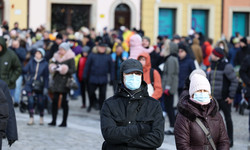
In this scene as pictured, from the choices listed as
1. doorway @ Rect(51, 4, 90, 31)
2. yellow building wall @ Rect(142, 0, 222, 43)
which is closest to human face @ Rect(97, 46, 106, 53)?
doorway @ Rect(51, 4, 90, 31)

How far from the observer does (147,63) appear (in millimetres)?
11062

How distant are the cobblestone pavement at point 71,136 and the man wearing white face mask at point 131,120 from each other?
193 inches

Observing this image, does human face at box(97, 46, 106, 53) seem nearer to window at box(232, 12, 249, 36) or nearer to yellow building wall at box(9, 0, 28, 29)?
yellow building wall at box(9, 0, 28, 29)

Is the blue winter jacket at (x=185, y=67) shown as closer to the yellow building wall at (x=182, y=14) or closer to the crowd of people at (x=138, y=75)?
the crowd of people at (x=138, y=75)

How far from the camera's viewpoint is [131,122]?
231 inches

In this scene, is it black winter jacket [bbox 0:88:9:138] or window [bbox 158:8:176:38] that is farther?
window [bbox 158:8:176:38]

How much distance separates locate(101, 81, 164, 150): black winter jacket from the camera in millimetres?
5797

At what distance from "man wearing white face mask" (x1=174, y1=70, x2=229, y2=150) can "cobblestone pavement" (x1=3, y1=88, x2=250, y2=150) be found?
442cm

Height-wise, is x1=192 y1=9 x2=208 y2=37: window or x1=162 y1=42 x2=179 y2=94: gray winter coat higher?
x1=192 y1=9 x2=208 y2=37: window

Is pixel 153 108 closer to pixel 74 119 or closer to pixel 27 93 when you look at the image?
pixel 27 93

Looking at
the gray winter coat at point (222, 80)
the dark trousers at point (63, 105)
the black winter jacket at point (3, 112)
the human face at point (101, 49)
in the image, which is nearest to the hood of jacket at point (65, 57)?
the dark trousers at point (63, 105)

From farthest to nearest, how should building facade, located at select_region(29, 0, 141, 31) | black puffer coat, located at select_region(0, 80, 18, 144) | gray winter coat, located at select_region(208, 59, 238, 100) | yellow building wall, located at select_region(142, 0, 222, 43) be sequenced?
yellow building wall, located at select_region(142, 0, 222, 43)
building facade, located at select_region(29, 0, 141, 31)
gray winter coat, located at select_region(208, 59, 238, 100)
black puffer coat, located at select_region(0, 80, 18, 144)

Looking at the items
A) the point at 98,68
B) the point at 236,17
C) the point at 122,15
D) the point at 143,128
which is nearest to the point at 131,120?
the point at 143,128

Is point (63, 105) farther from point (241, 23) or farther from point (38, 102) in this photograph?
point (241, 23)
